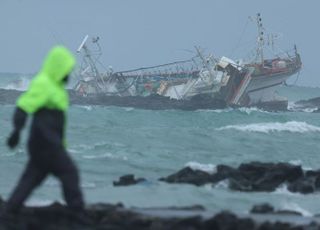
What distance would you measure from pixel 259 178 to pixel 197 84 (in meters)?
38.5

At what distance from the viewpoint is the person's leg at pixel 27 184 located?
8.20m

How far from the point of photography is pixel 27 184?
8211 mm

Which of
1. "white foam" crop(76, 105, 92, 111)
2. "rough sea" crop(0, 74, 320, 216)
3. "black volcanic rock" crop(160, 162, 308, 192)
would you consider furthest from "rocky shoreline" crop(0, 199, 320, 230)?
"white foam" crop(76, 105, 92, 111)

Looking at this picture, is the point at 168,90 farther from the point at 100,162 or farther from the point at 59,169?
the point at 59,169

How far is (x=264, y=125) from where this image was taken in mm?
42531

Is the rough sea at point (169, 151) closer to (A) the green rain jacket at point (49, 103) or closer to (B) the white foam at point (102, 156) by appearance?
(B) the white foam at point (102, 156)

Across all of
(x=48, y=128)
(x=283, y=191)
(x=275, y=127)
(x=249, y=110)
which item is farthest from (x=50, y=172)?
(x=249, y=110)

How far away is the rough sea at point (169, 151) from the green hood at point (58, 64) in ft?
12.5

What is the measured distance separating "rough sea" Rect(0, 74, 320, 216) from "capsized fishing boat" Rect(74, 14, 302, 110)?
5.78ft

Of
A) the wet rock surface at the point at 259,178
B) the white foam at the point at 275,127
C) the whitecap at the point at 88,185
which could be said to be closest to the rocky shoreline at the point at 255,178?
the wet rock surface at the point at 259,178

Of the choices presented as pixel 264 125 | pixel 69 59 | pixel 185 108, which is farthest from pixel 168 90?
pixel 69 59

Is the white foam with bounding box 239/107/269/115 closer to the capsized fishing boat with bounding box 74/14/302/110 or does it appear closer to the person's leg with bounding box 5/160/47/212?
the capsized fishing boat with bounding box 74/14/302/110

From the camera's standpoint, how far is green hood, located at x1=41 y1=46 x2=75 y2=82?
26.5 ft

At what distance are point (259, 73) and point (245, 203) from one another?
39.7 metres
